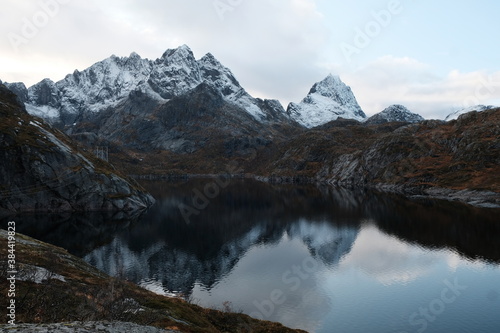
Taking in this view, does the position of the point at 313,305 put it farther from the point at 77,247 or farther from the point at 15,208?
the point at 15,208

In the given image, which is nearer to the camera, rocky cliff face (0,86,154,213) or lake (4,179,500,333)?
lake (4,179,500,333)

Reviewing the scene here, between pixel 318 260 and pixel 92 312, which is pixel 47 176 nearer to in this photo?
pixel 318 260

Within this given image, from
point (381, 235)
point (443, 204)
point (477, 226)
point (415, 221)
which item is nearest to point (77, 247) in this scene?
point (381, 235)

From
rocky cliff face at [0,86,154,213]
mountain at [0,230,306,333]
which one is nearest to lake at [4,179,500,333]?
mountain at [0,230,306,333]

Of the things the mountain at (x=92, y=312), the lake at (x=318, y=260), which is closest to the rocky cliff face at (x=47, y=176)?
the lake at (x=318, y=260)

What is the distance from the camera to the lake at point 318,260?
52062 mm

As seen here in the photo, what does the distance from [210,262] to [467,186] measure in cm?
14518

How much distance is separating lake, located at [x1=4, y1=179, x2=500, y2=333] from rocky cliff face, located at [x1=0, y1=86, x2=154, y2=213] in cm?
1048

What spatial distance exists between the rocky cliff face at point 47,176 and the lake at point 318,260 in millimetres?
10478

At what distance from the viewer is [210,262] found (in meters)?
79.7

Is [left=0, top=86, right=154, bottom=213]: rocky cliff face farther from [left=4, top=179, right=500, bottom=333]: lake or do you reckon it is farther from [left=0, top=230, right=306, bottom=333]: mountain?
[left=0, top=230, right=306, bottom=333]: mountain

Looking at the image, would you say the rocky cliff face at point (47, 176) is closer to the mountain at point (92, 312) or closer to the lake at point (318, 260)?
the lake at point (318, 260)

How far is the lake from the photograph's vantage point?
52062mm

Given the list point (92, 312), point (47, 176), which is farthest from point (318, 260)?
point (47, 176)
